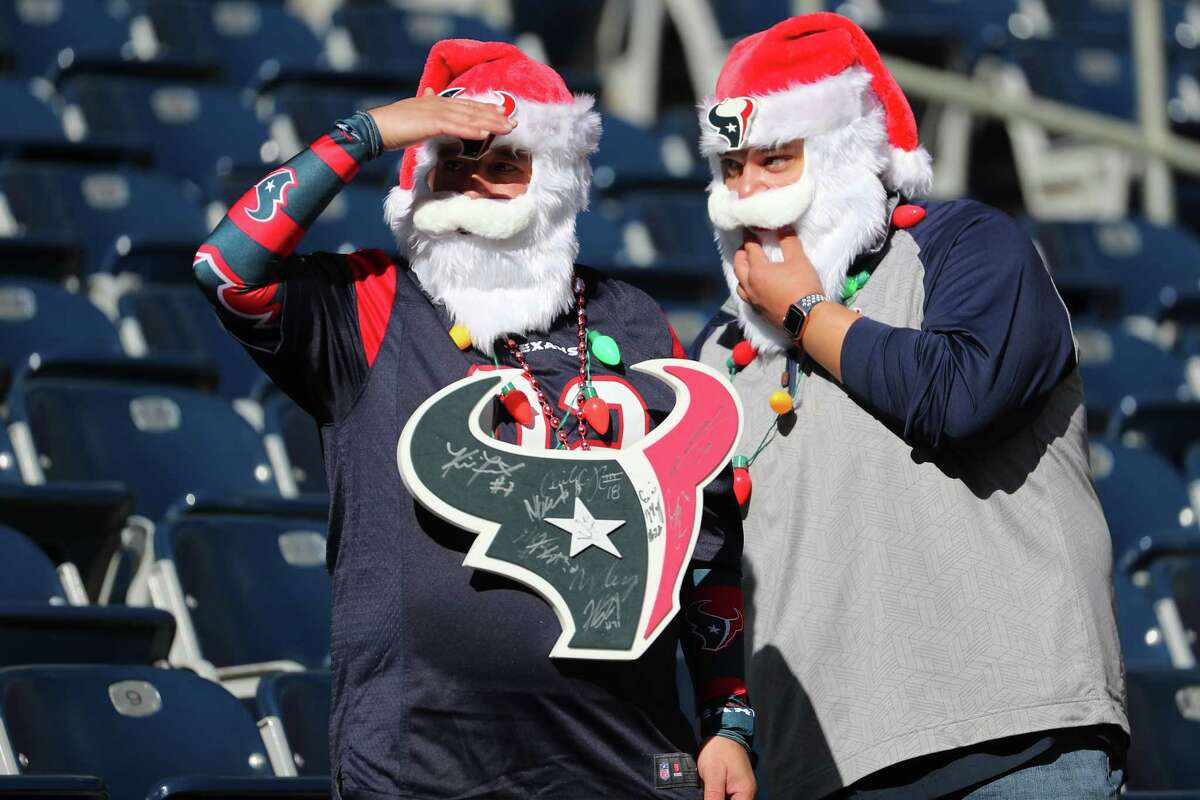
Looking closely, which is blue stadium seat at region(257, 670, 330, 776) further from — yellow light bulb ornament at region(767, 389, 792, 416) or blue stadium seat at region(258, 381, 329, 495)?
blue stadium seat at region(258, 381, 329, 495)

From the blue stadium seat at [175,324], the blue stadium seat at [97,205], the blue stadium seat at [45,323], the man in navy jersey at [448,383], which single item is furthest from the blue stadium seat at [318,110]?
the man in navy jersey at [448,383]

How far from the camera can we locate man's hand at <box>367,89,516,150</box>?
2.06m

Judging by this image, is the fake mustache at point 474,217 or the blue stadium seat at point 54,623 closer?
the fake mustache at point 474,217

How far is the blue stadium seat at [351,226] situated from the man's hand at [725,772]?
3231mm

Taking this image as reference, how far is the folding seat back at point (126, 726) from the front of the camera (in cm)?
261

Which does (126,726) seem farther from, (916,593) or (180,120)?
(180,120)

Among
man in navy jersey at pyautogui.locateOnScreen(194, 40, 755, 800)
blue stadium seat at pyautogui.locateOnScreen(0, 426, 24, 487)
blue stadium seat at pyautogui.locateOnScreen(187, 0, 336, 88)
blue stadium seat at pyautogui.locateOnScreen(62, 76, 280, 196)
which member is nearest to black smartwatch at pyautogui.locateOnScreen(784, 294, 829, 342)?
man in navy jersey at pyautogui.locateOnScreen(194, 40, 755, 800)

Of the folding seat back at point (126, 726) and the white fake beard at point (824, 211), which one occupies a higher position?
the white fake beard at point (824, 211)

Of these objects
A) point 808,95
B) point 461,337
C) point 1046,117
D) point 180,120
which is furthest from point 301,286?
point 1046,117

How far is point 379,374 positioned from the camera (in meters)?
2.05

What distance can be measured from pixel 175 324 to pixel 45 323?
31 centimetres

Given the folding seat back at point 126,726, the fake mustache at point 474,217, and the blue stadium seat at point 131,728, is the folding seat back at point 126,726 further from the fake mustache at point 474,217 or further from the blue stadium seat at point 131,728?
the fake mustache at point 474,217

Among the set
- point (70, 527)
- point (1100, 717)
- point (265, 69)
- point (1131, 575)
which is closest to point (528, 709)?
point (1100, 717)

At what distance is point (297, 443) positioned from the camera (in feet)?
13.1
